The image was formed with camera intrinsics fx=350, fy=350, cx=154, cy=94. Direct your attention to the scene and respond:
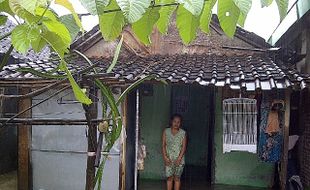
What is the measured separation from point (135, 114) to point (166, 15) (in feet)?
23.9

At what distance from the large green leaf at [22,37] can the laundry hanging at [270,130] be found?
6351mm

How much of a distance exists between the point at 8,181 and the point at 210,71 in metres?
6.34

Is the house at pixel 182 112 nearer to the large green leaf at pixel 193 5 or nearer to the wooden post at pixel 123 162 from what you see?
the wooden post at pixel 123 162

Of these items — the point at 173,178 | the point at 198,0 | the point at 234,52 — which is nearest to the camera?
the point at 198,0

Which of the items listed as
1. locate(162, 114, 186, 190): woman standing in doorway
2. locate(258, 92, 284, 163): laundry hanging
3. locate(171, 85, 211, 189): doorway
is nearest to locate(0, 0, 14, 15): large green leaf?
locate(258, 92, 284, 163): laundry hanging

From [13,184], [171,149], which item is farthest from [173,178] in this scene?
[13,184]

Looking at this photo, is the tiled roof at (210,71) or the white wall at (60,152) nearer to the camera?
the tiled roof at (210,71)

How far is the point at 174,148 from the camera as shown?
7871 millimetres

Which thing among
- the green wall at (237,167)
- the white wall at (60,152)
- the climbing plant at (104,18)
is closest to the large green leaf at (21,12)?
the climbing plant at (104,18)

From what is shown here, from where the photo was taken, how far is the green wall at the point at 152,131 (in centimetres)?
895

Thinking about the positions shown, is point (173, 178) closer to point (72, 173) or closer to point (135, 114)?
point (135, 114)

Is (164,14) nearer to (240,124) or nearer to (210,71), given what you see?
(210,71)

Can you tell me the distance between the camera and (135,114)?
8258 millimetres

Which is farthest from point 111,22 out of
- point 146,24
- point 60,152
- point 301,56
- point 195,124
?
point 195,124
